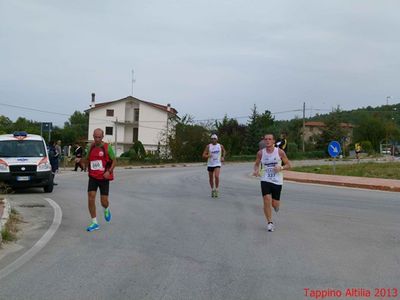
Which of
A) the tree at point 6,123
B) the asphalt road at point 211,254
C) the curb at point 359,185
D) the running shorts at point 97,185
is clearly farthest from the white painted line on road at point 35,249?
the tree at point 6,123

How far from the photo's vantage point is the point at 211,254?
23.3 ft

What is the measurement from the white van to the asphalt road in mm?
3538

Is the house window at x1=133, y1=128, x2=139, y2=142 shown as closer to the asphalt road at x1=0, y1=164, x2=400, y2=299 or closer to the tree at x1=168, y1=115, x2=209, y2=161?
the tree at x1=168, y1=115, x2=209, y2=161

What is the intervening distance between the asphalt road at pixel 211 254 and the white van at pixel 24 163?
11.6ft

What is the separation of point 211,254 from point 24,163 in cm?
986

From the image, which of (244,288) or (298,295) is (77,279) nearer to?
(244,288)

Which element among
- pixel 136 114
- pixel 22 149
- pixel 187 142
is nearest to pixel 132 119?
pixel 136 114

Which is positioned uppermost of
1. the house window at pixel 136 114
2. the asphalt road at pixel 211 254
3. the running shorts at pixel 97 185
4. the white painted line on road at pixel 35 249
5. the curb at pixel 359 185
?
the house window at pixel 136 114

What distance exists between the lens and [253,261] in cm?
671

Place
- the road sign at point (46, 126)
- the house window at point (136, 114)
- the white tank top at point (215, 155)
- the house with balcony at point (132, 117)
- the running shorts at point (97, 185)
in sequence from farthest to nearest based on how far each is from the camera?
the house window at point (136, 114)
the house with balcony at point (132, 117)
the road sign at point (46, 126)
the white tank top at point (215, 155)
the running shorts at point (97, 185)

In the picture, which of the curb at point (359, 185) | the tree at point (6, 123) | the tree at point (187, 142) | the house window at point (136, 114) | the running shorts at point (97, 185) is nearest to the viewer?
the running shorts at point (97, 185)

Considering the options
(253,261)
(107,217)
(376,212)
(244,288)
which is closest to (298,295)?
(244,288)

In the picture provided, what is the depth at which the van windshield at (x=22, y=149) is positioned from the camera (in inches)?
623

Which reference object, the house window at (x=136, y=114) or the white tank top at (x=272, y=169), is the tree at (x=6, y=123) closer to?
the house window at (x=136, y=114)
